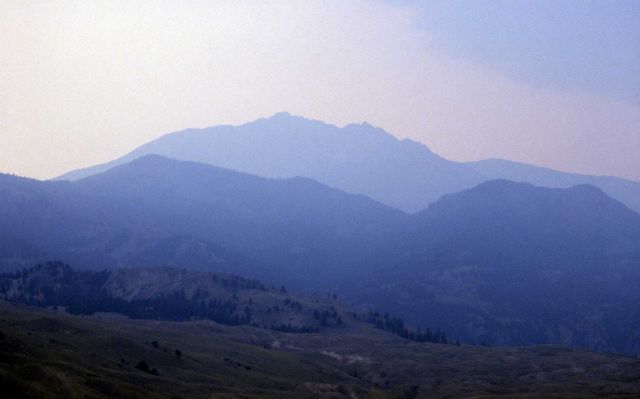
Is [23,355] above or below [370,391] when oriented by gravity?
above

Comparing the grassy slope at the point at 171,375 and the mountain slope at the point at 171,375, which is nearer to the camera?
the grassy slope at the point at 171,375

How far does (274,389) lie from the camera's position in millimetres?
150500

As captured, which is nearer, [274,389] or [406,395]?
[274,389]

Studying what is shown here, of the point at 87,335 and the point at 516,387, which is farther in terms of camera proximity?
the point at 516,387

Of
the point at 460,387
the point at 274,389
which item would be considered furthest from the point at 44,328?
the point at 460,387

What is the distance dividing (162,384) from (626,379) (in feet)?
369

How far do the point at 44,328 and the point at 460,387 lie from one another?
292 feet

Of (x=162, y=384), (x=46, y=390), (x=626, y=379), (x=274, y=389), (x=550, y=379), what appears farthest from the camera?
(x=550, y=379)

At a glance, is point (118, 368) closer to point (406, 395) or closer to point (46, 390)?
point (46, 390)

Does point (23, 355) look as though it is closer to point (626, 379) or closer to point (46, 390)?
point (46, 390)

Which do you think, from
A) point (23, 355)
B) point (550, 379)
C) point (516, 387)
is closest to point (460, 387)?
point (516, 387)

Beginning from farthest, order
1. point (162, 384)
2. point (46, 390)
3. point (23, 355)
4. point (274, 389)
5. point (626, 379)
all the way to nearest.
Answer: point (626, 379) < point (274, 389) < point (162, 384) < point (23, 355) < point (46, 390)

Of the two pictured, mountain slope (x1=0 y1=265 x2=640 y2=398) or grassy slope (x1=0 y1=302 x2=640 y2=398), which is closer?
grassy slope (x1=0 y1=302 x2=640 y2=398)

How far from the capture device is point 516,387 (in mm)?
169500
